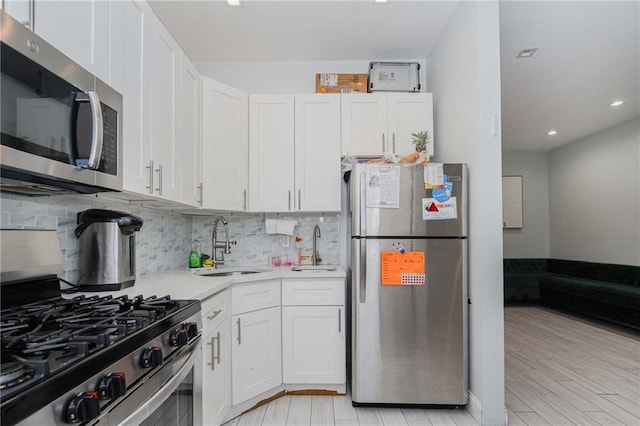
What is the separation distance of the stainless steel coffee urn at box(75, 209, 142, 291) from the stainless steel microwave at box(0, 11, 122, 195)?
1.02ft

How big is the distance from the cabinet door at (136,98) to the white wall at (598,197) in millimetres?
6101

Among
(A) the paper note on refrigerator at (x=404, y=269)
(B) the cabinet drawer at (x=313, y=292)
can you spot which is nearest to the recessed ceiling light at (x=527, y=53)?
(A) the paper note on refrigerator at (x=404, y=269)

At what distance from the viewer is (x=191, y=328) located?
4.53ft

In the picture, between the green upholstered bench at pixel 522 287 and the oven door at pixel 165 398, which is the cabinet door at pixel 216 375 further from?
the green upholstered bench at pixel 522 287

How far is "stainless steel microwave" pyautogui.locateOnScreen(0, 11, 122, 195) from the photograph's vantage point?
98cm

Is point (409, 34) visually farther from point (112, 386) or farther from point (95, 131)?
point (112, 386)

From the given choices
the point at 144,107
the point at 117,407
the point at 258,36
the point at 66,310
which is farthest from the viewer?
the point at 258,36

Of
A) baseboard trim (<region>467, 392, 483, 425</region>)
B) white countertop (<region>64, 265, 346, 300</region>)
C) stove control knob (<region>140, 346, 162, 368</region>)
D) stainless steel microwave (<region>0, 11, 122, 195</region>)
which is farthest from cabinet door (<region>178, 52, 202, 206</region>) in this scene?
baseboard trim (<region>467, 392, 483, 425</region>)

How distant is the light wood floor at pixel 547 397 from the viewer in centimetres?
226

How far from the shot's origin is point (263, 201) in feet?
9.68

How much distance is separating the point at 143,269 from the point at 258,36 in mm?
2012

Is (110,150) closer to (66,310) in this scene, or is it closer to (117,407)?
(66,310)

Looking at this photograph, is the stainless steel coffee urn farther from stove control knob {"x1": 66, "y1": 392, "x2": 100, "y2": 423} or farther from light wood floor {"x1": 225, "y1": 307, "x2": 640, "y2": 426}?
light wood floor {"x1": 225, "y1": 307, "x2": 640, "y2": 426}

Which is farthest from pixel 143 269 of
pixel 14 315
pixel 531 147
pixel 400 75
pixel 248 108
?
pixel 531 147
